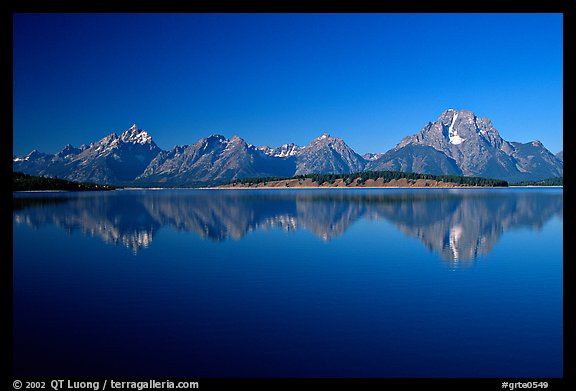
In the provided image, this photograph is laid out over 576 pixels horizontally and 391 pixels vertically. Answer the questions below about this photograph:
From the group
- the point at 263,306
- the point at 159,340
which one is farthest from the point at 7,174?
the point at 263,306

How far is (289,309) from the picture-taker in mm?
28734

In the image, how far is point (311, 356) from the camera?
21.3m

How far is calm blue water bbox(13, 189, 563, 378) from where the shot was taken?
2077 cm

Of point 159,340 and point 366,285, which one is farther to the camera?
point 366,285

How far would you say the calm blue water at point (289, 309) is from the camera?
2077cm

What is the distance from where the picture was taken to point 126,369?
20.2 metres

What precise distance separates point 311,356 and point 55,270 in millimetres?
30604

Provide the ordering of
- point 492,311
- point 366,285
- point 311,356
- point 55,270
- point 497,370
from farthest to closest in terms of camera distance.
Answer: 1. point 55,270
2. point 366,285
3. point 492,311
4. point 311,356
5. point 497,370
